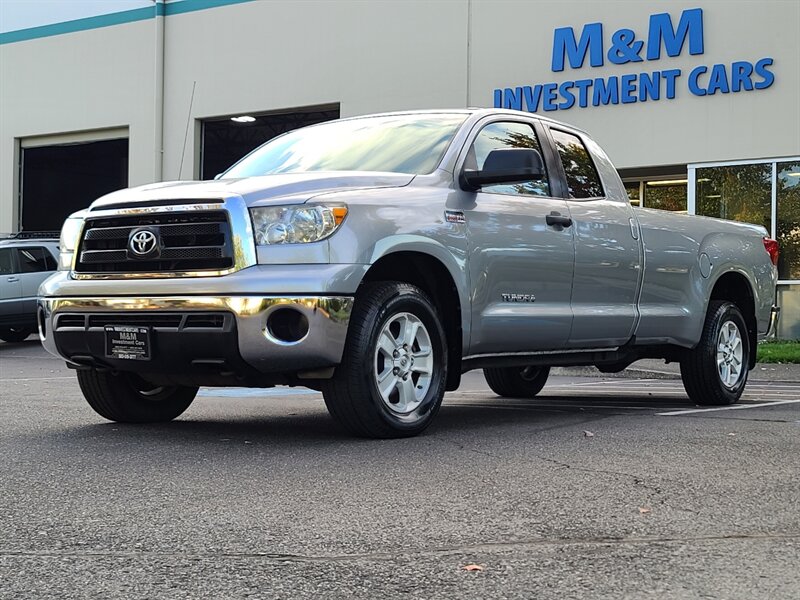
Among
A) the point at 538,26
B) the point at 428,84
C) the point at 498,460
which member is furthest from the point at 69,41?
the point at 498,460

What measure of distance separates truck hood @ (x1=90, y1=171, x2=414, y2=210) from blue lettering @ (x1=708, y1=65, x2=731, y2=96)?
45.6ft

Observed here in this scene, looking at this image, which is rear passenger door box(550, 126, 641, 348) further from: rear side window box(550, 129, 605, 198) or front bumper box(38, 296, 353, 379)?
front bumper box(38, 296, 353, 379)

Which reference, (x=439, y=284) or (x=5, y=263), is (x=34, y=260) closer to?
(x=5, y=263)

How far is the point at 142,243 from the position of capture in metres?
5.98

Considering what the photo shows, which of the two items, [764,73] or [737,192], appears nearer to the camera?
[764,73]

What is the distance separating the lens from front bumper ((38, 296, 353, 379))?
5598 millimetres

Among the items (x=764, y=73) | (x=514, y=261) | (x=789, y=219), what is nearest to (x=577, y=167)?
(x=514, y=261)

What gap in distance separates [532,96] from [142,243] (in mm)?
15825

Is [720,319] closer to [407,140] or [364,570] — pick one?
[407,140]

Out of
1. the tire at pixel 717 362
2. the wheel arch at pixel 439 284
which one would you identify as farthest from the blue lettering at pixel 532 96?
the wheel arch at pixel 439 284

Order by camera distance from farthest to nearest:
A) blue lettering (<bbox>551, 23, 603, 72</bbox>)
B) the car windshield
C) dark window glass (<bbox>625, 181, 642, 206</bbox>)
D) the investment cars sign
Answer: dark window glass (<bbox>625, 181, 642, 206</bbox>)
blue lettering (<bbox>551, 23, 603, 72</bbox>)
the investment cars sign
the car windshield

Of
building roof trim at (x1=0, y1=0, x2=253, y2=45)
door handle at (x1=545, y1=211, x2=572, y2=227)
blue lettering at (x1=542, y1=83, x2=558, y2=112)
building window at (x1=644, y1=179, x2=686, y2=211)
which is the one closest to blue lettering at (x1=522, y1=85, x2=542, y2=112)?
blue lettering at (x1=542, y1=83, x2=558, y2=112)

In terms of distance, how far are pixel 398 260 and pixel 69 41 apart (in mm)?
23470

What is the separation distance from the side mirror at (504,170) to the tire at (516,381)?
320 cm
